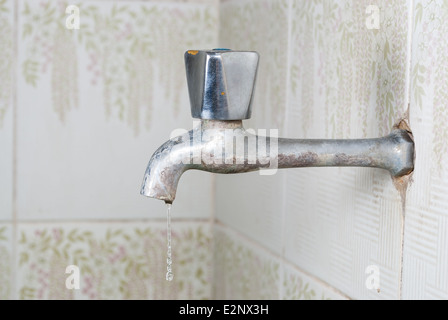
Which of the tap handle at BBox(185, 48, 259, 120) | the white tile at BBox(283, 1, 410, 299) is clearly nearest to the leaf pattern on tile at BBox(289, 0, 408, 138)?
the white tile at BBox(283, 1, 410, 299)

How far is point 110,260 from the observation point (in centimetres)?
90

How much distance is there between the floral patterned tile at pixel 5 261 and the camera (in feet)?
2.84

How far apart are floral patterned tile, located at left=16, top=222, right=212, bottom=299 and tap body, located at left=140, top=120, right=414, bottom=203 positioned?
482mm

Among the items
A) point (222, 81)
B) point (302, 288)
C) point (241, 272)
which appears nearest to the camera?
point (222, 81)

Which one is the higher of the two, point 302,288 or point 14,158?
point 14,158

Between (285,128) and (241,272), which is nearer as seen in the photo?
(285,128)

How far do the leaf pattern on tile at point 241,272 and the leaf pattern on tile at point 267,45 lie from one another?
0.17 meters

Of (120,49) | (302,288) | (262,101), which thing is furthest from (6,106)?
(302,288)

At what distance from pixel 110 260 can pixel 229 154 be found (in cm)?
52

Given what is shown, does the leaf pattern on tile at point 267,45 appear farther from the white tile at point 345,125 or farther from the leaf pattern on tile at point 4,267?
the leaf pattern on tile at point 4,267

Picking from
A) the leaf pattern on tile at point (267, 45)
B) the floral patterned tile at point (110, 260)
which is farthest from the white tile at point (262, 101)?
the floral patterned tile at point (110, 260)

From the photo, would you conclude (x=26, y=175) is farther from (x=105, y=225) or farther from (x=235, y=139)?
(x=235, y=139)

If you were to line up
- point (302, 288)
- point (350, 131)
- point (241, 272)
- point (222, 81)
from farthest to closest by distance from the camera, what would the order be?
point (241, 272) → point (302, 288) → point (350, 131) → point (222, 81)

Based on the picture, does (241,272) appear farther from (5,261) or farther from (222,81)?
(222,81)
